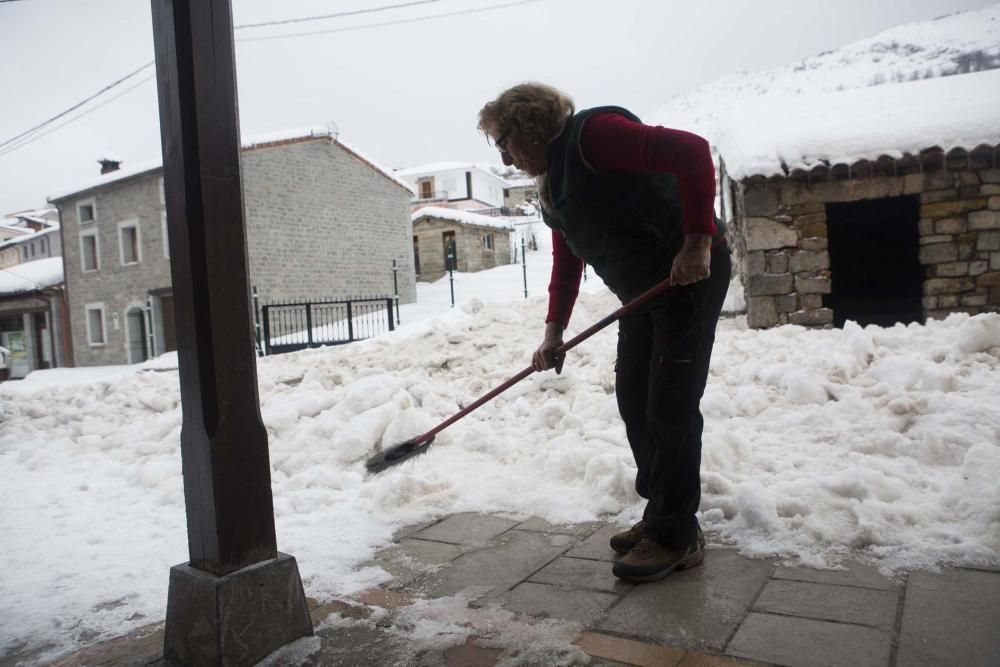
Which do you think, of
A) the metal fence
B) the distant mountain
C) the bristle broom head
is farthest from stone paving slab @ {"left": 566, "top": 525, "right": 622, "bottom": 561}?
the metal fence

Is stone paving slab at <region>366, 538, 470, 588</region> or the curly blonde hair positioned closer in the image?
the curly blonde hair

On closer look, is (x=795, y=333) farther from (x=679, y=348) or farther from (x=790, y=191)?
(x=679, y=348)

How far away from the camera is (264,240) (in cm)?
1842

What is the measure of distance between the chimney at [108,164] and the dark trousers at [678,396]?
27.1 metres

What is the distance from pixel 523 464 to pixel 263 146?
1726cm

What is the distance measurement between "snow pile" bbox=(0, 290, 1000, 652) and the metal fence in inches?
301

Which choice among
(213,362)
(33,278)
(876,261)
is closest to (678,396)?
(213,362)

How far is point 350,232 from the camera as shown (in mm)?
21109

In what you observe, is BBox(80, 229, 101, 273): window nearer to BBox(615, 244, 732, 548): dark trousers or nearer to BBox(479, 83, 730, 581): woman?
BBox(479, 83, 730, 581): woman

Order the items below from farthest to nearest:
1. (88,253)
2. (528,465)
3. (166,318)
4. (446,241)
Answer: (446,241)
(88,253)
(166,318)
(528,465)

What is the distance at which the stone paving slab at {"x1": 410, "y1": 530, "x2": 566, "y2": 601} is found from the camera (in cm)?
218

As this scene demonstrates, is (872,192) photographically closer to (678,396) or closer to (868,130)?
(868,130)

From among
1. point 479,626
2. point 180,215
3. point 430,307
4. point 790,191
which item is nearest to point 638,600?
point 479,626

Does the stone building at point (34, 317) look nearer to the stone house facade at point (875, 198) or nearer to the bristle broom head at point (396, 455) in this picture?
the stone house facade at point (875, 198)
